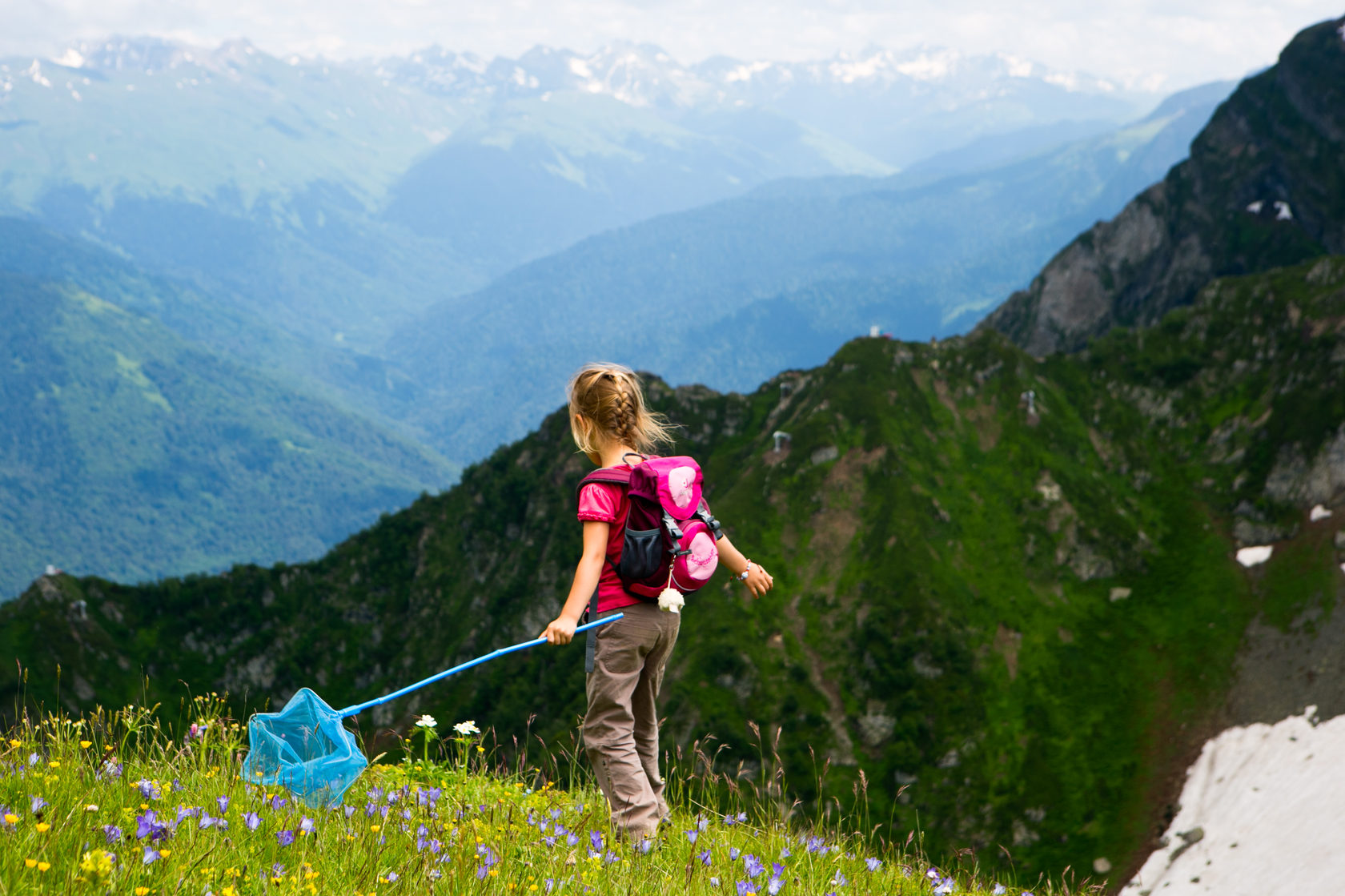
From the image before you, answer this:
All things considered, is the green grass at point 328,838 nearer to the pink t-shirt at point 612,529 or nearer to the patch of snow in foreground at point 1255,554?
the pink t-shirt at point 612,529

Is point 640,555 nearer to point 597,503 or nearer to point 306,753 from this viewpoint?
point 597,503

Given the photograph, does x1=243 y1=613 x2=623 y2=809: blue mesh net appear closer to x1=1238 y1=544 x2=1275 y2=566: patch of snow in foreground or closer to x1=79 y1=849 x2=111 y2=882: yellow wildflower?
x1=79 y1=849 x2=111 y2=882: yellow wildflower

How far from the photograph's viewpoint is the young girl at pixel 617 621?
Result: 25.1 feet

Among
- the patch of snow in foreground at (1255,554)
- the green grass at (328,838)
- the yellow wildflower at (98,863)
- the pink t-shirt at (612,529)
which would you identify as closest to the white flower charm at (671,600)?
the pink t-shirt at (612,529)

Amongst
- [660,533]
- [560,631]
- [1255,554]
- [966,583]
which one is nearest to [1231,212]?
[1255,554]

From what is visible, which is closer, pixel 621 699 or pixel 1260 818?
pixel 621 699

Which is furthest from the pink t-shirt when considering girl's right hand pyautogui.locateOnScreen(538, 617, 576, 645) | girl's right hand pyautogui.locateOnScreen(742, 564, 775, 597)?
girl's right hand pyautogui.locateOnScreen(742, 564, 775, 597)

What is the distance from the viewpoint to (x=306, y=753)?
764cm


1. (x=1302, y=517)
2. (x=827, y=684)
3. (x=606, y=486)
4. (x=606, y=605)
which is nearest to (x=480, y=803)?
(x=606, y=605)

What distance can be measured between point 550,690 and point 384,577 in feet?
191

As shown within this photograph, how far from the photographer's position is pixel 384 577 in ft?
477

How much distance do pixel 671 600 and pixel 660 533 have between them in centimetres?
63

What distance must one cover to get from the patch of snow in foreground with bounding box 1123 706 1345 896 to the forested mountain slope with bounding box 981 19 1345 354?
10974cm

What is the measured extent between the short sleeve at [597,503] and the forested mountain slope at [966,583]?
60.4 metres
